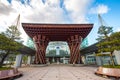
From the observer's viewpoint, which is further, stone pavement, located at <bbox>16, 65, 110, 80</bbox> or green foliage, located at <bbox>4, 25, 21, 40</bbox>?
green foliage, located at <bbox>4, 25, 21, 40</bbox>

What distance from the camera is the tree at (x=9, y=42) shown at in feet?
44.8

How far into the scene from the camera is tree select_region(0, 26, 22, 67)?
13641 millimetres

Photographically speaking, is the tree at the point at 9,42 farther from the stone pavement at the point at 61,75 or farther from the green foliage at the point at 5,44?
the stone pavement at the point at 61,75

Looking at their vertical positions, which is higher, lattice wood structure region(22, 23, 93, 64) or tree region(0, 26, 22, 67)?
lattice wood structure region(22, 23, 93, 64)

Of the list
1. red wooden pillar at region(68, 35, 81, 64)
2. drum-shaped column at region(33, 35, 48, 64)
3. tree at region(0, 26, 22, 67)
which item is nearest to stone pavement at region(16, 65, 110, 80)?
tree at region(0, 26, 22, 67)

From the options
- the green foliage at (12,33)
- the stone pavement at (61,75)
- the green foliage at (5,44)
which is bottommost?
the stone pavement at (61,75)

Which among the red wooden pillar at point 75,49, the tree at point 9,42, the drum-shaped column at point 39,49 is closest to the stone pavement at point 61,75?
the tree at point 9,42

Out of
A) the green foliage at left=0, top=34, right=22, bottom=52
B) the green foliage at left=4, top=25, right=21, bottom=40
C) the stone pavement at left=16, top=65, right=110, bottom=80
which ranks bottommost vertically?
the stone pavement at left=16, top=65, right=110, bottom=80

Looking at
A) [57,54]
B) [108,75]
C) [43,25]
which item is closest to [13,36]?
[108,75]

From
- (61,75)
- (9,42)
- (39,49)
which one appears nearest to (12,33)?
(9,42)

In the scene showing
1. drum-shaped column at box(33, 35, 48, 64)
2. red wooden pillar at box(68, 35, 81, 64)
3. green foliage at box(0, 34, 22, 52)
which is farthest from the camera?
red wooden pillar at box(68, 35, 81, 64)

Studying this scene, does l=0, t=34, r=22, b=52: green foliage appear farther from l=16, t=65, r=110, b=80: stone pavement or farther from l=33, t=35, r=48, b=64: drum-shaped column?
l=33, t=35, r=48, b=64: drum-shaped column

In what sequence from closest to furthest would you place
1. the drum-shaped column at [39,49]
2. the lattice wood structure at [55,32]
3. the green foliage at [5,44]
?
the green foliage at [5,44], the lattice wood structure at [55,32], the drum-shaped column at [39,49]

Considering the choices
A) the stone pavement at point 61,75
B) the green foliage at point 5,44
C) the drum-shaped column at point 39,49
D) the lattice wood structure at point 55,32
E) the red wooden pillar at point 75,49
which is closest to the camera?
the stone pavement at point 61,75
